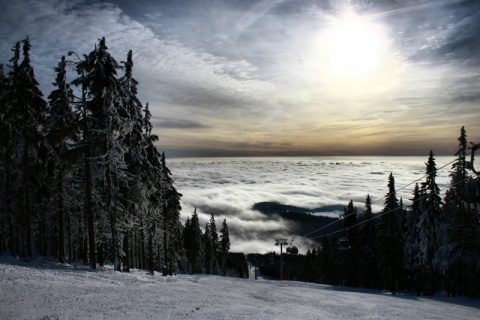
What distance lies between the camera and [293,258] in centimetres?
16050

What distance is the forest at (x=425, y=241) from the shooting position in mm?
31016

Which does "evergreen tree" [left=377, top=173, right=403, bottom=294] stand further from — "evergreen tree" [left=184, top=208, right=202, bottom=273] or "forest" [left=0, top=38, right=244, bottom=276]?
"evergreen tree" [left=184, top=208, right=202, bottom=273]

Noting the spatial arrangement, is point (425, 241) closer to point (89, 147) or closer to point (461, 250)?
point (461, 250)

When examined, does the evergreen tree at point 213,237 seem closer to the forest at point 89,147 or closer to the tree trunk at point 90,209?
the forest at point 89,147

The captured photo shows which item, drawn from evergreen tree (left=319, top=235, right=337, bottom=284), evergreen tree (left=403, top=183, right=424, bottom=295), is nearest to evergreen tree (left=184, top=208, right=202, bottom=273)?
evergreen tree (left=319, top=235, right=337, bottom=284)

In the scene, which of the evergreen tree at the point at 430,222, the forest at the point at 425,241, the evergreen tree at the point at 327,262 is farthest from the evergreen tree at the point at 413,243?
the evergreen tree at the point at 327,262

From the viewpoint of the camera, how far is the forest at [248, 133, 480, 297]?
102ft

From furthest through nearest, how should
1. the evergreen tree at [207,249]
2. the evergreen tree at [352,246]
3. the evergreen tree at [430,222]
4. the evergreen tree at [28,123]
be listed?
the evergreen tree at [207,249]
the evergreen tree at [352,246]
the evergreen tree at [430,222]
the evergreen tree at [28,123]

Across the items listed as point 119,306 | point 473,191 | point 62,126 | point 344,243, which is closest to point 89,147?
point 62,126

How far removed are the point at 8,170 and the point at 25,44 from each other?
482 inches

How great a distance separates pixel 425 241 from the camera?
35344 millimetres

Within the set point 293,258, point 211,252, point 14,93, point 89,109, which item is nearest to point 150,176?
point 89,109

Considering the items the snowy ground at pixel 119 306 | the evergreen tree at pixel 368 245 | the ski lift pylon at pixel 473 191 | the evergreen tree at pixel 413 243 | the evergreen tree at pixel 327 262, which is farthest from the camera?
the evergreen tree at pixel 327 262

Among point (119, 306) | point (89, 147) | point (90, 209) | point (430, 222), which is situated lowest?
point (430, 222)
